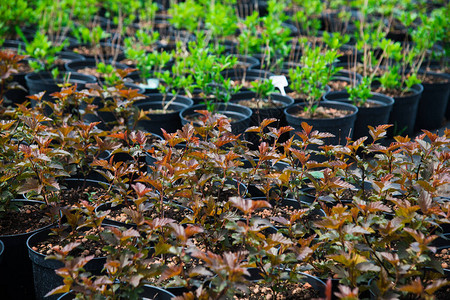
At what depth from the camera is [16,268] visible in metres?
2.11

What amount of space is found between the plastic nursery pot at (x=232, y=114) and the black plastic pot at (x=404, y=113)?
1.25 meters

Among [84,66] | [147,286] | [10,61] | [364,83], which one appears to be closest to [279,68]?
[364,83]

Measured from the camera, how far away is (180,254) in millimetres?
1591

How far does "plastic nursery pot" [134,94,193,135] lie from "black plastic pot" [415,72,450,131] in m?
2.07

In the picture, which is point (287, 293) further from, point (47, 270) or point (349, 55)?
point (349, 55)

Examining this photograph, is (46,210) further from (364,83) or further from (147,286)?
(364,83)

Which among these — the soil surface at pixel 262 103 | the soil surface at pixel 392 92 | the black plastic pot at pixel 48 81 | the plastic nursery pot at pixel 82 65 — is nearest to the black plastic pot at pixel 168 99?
the soil surface at pixel 262 103

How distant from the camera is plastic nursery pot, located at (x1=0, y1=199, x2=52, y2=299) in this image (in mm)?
2086

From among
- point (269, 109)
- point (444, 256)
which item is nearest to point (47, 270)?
point (444, 256)

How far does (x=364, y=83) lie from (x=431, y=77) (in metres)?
1.32

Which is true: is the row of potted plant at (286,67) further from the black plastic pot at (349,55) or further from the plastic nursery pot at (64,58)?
the plastic nursery pot at (64,58)

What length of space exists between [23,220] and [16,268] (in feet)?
0.86

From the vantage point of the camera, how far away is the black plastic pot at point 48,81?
→ 400 centimetres

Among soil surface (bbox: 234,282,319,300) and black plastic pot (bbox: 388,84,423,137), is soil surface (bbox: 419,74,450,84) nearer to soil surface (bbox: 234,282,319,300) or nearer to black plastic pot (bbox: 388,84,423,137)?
black plastic pot (bbox: 388,84,423,137)
